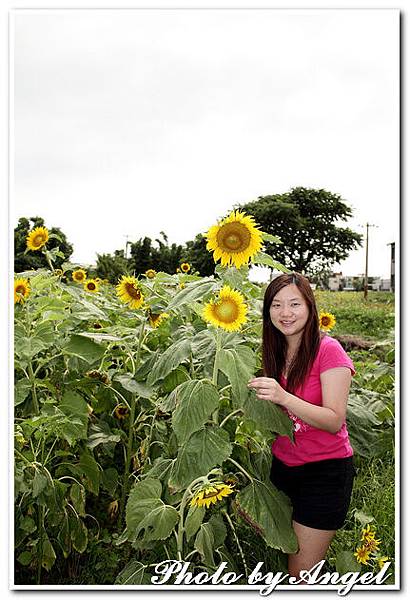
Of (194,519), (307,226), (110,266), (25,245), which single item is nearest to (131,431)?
(194,519)

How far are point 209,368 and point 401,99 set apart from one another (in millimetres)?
957

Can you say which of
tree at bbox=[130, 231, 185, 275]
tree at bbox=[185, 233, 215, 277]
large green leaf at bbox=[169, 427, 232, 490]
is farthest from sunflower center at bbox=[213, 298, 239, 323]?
tree at bbox=[130, 231, 185, 275]

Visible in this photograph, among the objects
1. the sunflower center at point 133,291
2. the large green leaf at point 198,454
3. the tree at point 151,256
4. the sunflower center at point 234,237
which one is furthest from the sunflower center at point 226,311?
the tree at point 151,256

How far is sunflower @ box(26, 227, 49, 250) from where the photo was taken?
7.64 feet

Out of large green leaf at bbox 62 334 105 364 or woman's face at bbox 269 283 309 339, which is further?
large green leaf at bbox 62 334 105 364

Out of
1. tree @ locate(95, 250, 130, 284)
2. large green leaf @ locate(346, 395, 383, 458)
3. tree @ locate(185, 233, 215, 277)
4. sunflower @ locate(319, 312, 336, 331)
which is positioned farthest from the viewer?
tree @ locate(185, 233, 215, 277)

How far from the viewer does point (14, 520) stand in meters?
1.90

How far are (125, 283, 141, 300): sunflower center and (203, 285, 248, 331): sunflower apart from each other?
571 mm

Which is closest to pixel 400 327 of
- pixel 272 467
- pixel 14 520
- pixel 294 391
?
pixel 294 391

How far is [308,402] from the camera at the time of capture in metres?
1.74

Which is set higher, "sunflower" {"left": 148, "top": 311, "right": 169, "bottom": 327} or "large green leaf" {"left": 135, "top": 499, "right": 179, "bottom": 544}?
"sunflower" {"left": 148, "top": 311, "right": 169, "bottom": 327}

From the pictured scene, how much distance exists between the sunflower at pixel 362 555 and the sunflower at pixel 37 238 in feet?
4.69

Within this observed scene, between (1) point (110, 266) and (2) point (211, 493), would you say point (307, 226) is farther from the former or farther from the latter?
(2) point (211, 493)

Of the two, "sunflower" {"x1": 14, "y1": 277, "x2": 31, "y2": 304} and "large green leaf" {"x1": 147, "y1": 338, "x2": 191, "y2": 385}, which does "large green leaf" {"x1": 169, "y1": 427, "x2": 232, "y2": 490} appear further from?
"sunflower" {"x1": 14, "y1": 277, "x2": 31, "y2": 304}
